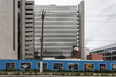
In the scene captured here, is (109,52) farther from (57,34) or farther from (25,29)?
(25,29)

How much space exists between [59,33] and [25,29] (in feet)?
71.5

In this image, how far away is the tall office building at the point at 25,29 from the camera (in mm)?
81088

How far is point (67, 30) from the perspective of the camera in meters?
88.2

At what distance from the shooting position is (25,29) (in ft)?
275

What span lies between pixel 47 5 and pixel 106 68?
73.7 m

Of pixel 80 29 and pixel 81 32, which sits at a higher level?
pixel 80 29

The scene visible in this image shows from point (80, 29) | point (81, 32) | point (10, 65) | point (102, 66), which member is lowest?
point (102, 66)

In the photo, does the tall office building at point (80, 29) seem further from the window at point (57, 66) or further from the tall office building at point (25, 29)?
the window at point (57, 66)

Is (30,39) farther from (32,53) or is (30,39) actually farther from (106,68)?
(106,68)

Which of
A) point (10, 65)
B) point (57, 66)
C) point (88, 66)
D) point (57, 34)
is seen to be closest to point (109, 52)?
point (57, 34)

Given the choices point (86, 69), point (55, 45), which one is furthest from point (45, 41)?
point (86, 69)

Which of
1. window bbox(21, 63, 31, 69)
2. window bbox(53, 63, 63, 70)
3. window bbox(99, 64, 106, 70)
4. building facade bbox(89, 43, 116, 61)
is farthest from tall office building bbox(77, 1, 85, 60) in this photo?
window bbox(21, 63, 31, 69)

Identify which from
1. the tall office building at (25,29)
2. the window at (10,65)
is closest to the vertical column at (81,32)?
the tall office building at (25,29)

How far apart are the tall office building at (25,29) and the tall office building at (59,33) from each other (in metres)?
3.51
